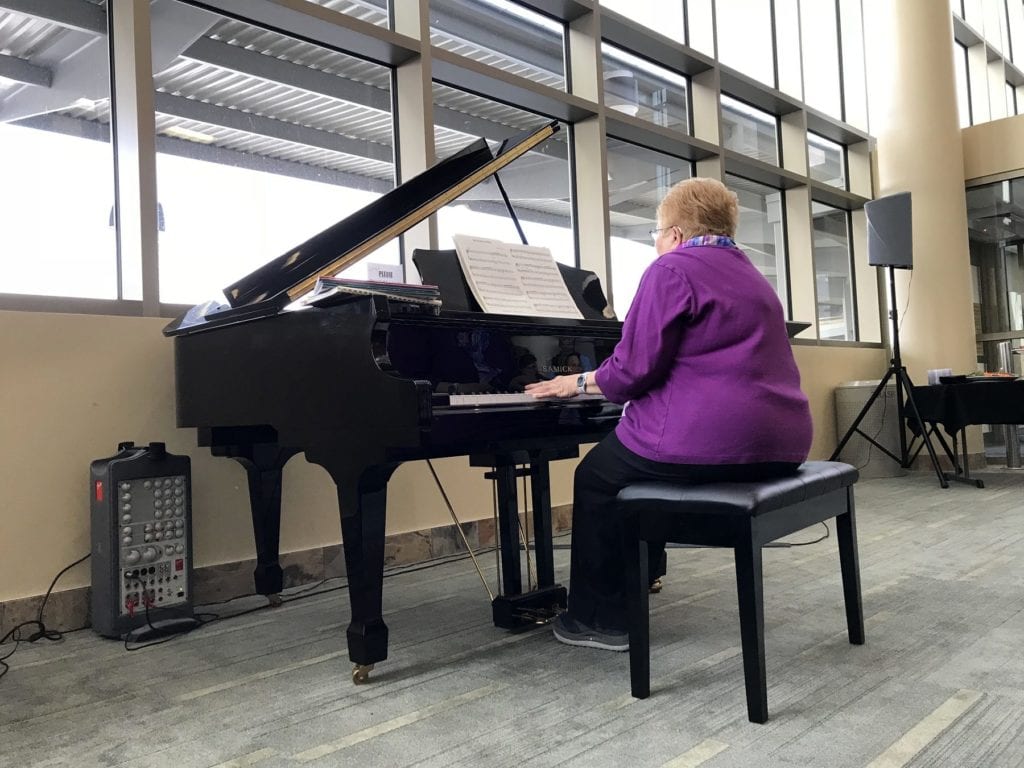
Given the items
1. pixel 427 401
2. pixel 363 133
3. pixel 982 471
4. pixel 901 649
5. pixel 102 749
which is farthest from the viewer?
pixel 982 471

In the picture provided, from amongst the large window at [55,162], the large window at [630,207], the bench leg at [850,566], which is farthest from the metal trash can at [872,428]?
the large window at [55,162]

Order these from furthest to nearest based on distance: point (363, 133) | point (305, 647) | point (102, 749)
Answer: point (363, 133), point (305, 647), point (102, 749)

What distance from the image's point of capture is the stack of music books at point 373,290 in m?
1.99

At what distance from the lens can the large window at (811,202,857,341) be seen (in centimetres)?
715

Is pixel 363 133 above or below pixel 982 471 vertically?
above

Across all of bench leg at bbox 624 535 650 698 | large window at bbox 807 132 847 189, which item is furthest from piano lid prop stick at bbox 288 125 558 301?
large window at bbox 807 132 847 189

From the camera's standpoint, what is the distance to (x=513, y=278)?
2613 millimetres

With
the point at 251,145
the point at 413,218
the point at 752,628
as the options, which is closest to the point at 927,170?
the point at 251,145

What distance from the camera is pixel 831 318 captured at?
724cm

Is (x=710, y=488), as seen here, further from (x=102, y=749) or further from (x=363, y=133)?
(x=363, y=133)

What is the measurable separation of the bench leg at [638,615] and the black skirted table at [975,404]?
4554 millimetres

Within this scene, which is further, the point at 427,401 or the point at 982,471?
the point at 982,471

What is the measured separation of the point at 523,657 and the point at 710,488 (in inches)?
29.8

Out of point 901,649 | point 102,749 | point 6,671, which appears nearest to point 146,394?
point 6,671
